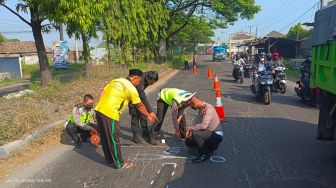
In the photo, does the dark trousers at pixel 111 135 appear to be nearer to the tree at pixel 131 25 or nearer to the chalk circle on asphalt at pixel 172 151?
the chalk circle on asphalt at pixel 172 151

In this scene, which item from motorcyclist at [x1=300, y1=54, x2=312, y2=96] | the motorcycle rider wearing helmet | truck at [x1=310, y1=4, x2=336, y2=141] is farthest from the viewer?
the motorcycle rider wearing helmet

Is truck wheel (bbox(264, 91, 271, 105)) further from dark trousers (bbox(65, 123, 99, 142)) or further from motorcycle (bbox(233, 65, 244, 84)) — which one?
motorcycle (bbox(233, 65, 244, 84))

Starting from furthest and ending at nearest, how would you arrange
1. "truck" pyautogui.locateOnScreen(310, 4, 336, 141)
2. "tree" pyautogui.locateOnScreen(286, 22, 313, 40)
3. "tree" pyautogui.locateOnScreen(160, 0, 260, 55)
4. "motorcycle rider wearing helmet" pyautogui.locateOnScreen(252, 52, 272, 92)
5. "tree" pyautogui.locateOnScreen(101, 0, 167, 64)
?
"tree" pyautogui.locateOnScreen(286, 22, 313, 40) < "tree" pyautogui.locateOnScreen(160, 0, 260, 55) < "tree" pyautogui.locateOnScreen(101, 0, 167, 64) < "motorcycle rider wearing helmet" pyautogui.locateOnScreen(252, 52, 272, 92) < "truck" pyautogui.locateOnScreen(310, 4, 336, 141)

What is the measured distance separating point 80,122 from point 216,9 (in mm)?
29443

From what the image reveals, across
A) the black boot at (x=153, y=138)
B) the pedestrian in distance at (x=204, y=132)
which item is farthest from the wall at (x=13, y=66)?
the pedestrian in distance at (x=204, y=132)

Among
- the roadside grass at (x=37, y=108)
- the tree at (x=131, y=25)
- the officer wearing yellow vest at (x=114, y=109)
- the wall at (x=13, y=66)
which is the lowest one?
the wall at (x=13, y=66)

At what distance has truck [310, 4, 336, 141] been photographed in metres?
5.37

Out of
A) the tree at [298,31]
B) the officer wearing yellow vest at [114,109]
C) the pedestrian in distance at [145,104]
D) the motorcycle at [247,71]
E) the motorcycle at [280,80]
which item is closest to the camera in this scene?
the officer wearing yellow vest at [114,109]

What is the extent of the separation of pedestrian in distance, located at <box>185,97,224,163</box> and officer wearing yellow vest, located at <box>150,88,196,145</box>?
0.26 metres

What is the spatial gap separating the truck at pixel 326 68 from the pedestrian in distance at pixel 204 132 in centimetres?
→ 167

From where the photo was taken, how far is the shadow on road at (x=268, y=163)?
16.4 feet

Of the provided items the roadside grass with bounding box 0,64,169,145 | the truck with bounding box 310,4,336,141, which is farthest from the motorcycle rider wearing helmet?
the truck with bounding box 310,4,336,141

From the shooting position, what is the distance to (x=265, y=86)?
1174 cm

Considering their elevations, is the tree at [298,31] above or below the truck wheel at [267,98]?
above
